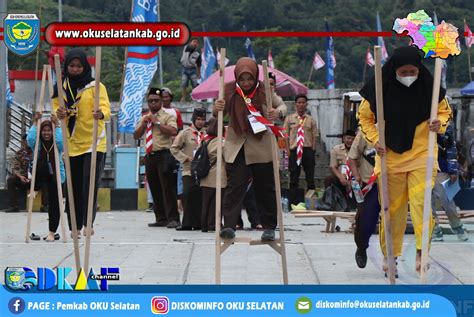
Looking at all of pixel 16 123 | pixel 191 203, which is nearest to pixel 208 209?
pixel 191 203

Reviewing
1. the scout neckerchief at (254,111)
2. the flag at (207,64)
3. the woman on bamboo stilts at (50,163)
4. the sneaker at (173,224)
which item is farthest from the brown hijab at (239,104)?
the flag at (207,64)

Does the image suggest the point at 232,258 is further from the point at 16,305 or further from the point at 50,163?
the point at 16,305

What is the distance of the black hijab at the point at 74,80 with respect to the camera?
36.7 ft

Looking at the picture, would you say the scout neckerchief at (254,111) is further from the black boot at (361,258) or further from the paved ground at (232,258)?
the black boot at (361,258)

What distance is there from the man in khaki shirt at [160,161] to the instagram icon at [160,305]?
23.5 ft

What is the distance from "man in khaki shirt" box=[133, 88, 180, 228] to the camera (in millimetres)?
14594

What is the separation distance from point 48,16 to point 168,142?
28.8 m

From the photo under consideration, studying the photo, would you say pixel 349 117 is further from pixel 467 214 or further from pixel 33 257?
pixel 33 257

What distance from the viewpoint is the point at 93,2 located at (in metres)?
28.9

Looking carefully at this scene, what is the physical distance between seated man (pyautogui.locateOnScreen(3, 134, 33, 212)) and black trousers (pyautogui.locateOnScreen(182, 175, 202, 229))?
369 cm

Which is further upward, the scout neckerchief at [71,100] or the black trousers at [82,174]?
the scout neckerchief at [71,100]

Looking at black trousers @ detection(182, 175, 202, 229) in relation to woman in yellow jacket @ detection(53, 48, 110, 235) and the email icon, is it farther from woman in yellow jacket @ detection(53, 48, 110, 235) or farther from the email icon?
the email icon

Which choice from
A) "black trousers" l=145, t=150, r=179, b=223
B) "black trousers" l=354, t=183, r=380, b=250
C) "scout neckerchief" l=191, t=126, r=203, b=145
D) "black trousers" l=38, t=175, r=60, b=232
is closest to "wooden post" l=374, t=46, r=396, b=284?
"black trousers" l=354, t=183, r=380, b=250

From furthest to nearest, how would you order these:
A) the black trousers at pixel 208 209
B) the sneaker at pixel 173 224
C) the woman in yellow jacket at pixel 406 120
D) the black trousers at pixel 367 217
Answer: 1. the sneaker at pixel 173 224
2. the black trousers at pixel 208 209
3. the black trousers at pixel 367 217
4. the woman in yellow jacket at pixel 406 120
